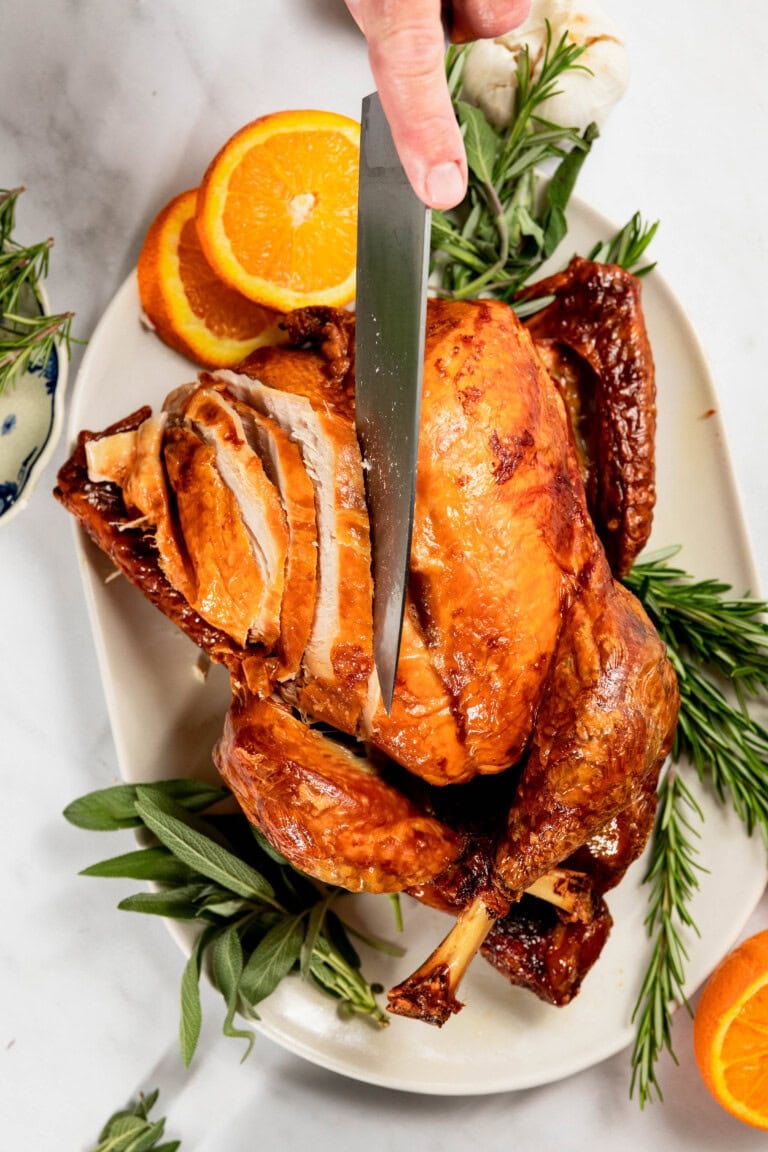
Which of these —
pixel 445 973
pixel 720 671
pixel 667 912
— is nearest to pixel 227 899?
pixel 445 973

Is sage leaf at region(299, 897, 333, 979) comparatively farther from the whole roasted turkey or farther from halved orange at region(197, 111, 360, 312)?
halved orange at region(197, 111, 360, 312)

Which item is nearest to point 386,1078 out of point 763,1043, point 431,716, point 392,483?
point 763,1043

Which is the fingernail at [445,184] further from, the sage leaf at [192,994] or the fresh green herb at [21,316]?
the sage leaf at [192,994]

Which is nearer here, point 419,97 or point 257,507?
point 419,97

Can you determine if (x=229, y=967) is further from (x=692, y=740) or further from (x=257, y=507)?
(x=692, y=740)

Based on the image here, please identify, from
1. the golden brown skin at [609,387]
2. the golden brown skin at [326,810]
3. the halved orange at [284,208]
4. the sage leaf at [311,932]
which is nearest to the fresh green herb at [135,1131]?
the sage leaf at [311,932]

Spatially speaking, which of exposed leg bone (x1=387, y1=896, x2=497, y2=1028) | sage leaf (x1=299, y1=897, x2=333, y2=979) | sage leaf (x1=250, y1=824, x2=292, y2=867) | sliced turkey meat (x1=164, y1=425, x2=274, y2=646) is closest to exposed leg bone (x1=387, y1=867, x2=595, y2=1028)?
exposed leg bone (x1=387, y1=896, x2=497, y2=1028)
